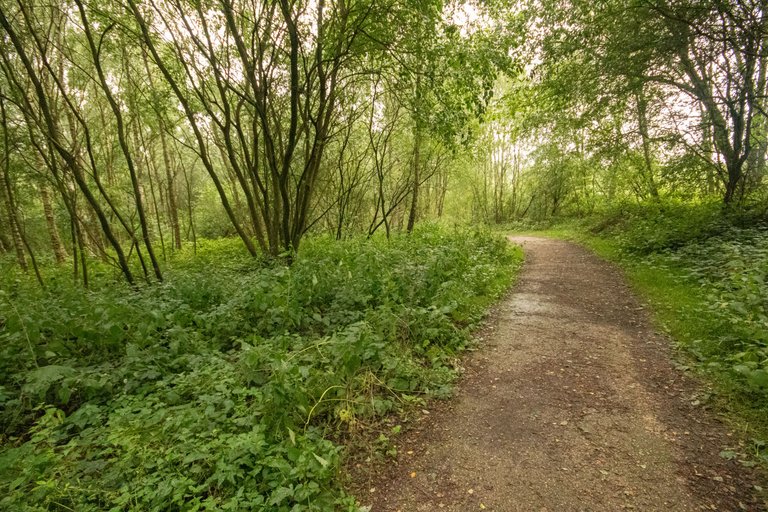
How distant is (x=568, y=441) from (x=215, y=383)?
324cm

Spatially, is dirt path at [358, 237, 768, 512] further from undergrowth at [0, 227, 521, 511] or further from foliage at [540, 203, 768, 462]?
undergrowth at [0, 227, 521, 511]

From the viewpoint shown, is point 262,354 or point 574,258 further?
point 574,258

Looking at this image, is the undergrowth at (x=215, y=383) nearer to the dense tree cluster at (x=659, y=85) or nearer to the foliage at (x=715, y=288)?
the foliage at (x=715, y=288)

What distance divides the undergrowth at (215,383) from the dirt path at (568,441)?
43 cm

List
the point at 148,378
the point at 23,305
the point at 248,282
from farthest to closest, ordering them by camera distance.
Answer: the point at 248,282
the point at 23,305
the point at 148,378

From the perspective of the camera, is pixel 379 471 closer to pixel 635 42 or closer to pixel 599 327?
pixel 599 327

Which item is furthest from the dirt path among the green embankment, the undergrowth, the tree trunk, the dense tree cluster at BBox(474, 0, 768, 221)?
the tree trunk

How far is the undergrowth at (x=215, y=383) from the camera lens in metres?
A: 2.28

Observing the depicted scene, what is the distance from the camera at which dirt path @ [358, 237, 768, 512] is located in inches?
93.0

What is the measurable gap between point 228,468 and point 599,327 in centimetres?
506

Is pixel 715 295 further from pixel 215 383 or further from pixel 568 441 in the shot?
pixel 215 383

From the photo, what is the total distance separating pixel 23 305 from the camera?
464 centimetres

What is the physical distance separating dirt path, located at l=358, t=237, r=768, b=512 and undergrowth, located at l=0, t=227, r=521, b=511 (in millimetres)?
431

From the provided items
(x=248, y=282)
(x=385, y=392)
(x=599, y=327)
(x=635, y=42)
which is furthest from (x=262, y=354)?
(x=635, y=42)
